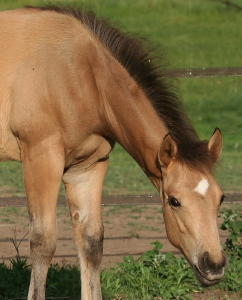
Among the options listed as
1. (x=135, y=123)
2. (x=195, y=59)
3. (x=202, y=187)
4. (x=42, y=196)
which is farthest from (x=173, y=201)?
(x=195, y=59)

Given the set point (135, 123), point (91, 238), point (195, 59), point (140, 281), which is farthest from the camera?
point (195, 59)

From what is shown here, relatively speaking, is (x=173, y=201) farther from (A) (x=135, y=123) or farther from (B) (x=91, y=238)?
(B) (x=91, y=238)

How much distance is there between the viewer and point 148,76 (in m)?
6.55

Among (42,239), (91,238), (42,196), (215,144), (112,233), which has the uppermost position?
(215,144)

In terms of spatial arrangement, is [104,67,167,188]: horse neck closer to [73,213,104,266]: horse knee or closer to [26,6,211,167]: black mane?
[26,6,211,167]: black mane

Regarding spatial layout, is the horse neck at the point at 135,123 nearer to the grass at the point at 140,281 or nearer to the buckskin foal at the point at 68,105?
the buckskin foal at the point at 68,105

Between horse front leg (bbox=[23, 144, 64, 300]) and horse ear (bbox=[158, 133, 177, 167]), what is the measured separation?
718mm

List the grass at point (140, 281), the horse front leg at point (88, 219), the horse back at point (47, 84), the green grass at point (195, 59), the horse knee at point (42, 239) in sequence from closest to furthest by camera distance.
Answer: the horse back at point (47, 84) → the horse knee at point (42, 239) → the horse front leg at point (88, 219) → the grass at point (140, 281) → the green grass at point (195, 59)

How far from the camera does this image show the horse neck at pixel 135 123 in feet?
20.8

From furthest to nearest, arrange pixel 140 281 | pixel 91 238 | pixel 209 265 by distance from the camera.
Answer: pixel 140 281 < pixel 91 238 < pixel 209 265

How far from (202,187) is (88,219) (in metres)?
1.36

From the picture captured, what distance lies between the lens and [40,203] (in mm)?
6523

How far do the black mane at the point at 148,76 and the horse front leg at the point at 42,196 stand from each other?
69 cm

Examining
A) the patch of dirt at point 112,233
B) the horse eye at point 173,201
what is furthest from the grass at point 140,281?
the horse eye at point 173,201
